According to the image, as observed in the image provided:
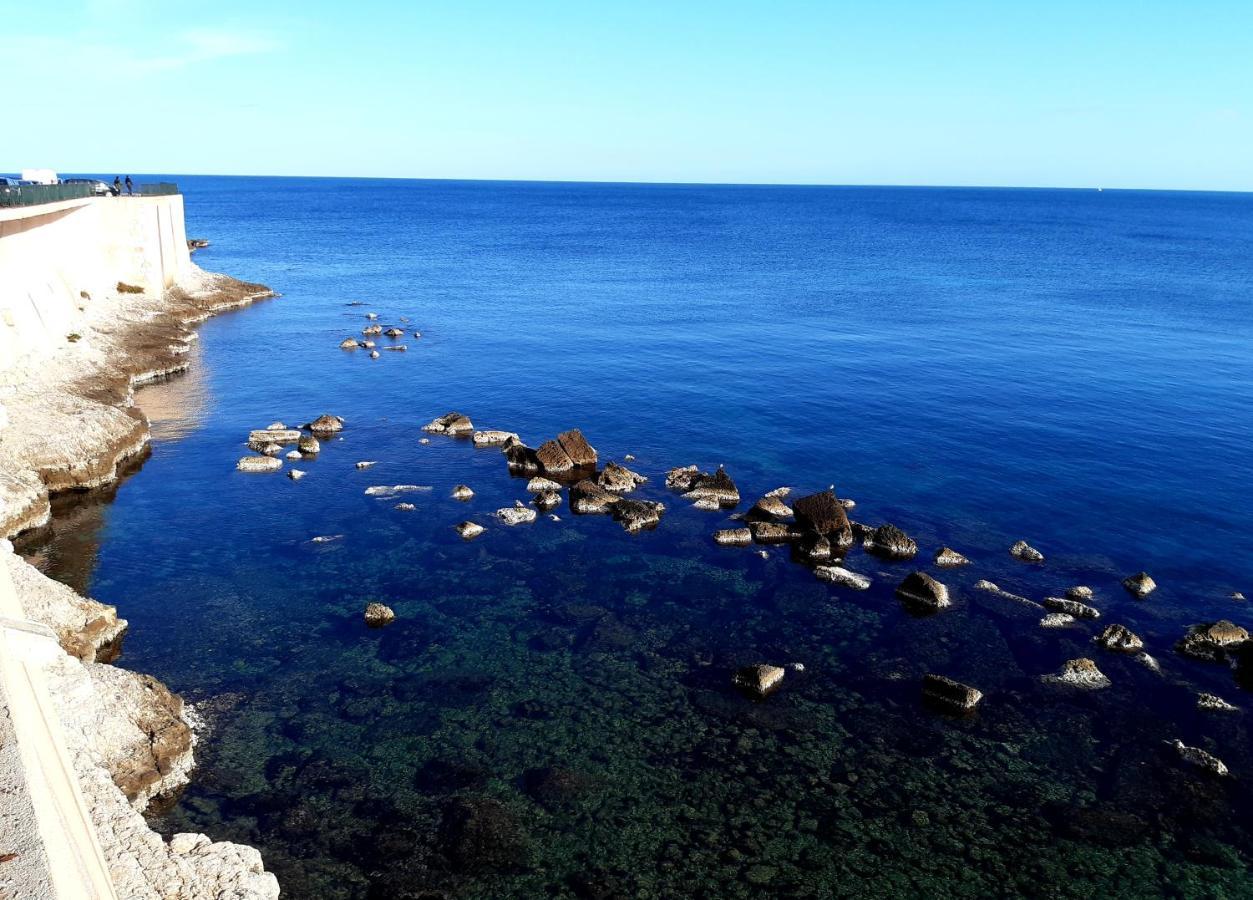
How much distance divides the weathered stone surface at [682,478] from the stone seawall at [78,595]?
2772 cm

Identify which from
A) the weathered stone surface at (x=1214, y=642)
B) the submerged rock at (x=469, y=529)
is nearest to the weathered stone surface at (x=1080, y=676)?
the weathered stone surface at (x=1214, y=642)

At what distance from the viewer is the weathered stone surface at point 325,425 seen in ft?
185

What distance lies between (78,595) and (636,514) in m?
24.3

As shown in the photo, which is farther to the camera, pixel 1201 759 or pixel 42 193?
pixel 42 193

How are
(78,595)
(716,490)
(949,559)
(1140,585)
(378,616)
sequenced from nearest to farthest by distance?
(78,595), (378,616), (1140,585), (949,559), (716,490)

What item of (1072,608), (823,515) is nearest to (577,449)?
(823,515)

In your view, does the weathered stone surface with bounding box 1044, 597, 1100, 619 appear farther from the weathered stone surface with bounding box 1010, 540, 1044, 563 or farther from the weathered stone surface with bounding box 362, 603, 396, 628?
the weathered stone surface with bounding box 362, 603, 396, 628

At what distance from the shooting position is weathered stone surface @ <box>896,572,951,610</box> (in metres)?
36.2

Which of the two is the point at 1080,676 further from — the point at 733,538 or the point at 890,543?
the point at 733,538

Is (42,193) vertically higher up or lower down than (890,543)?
higher up

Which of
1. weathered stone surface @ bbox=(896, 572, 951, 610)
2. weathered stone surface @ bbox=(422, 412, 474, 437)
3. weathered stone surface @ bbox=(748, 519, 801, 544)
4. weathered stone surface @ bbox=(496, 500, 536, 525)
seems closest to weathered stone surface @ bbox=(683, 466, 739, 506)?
weathered stone surface @ bbox=(748, 519, 801, 544)

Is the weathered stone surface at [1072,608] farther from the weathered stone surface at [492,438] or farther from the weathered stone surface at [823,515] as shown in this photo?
the weathered stone surface at [492,438]

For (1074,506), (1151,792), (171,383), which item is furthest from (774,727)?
(171,383)

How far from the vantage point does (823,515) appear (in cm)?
4228
